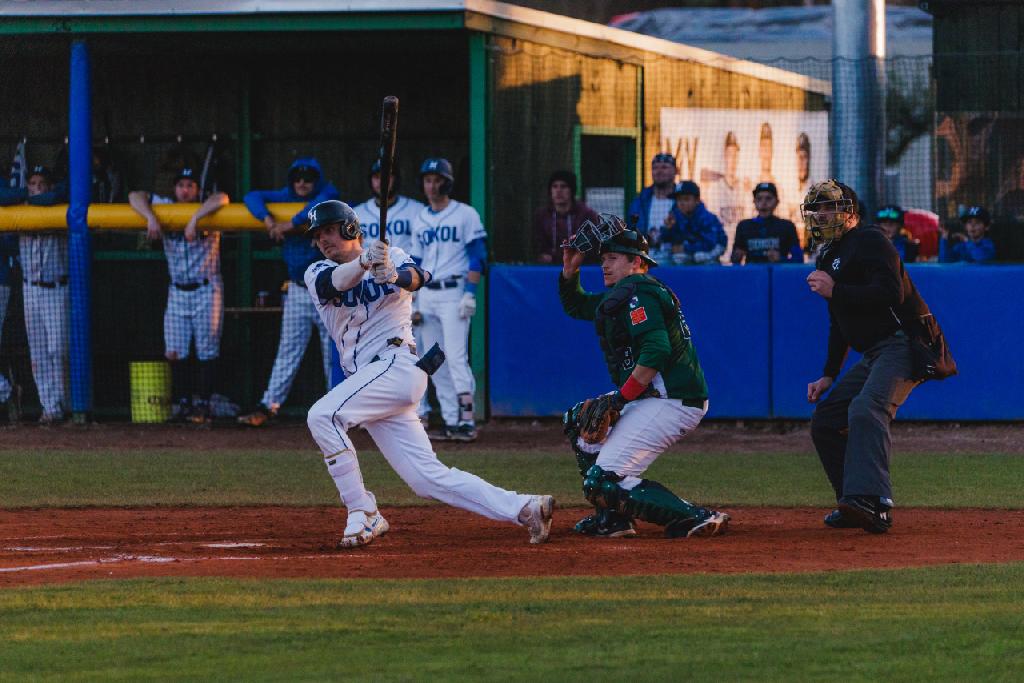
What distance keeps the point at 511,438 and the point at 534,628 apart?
717 cm

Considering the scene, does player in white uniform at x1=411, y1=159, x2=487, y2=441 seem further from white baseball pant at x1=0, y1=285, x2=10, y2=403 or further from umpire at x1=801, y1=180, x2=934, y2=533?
umpire at x1=801, y1=180, x2=934, y2=533

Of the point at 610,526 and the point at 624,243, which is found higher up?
the point at 624,243

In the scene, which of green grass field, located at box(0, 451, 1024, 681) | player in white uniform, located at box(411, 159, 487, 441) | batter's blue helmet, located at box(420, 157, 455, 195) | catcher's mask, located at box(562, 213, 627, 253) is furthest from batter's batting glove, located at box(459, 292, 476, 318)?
green grass field, located at box(0, 451, 1024, 681)

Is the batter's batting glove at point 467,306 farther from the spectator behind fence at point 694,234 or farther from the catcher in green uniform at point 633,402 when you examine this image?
the catcher in green uniform at point 633,402

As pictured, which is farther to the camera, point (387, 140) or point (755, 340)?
point (755, 340)

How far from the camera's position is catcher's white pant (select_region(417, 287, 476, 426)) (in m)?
12.5

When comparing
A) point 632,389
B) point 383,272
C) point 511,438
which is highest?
point 383,272

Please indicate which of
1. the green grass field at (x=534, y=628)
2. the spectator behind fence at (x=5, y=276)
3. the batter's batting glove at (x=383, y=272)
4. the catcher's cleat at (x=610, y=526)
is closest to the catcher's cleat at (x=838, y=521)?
the catcher's cleat at (x=610, y=526)

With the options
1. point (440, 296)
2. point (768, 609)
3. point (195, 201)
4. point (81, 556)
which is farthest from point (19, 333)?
point (768, 609)

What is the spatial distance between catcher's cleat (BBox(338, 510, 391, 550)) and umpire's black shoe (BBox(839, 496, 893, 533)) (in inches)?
85.5

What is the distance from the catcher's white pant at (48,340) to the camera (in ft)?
45.5

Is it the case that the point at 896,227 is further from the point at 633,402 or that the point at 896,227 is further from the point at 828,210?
the point at 633,402

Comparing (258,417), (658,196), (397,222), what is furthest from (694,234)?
(258,417)

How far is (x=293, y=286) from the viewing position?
1345 cm
